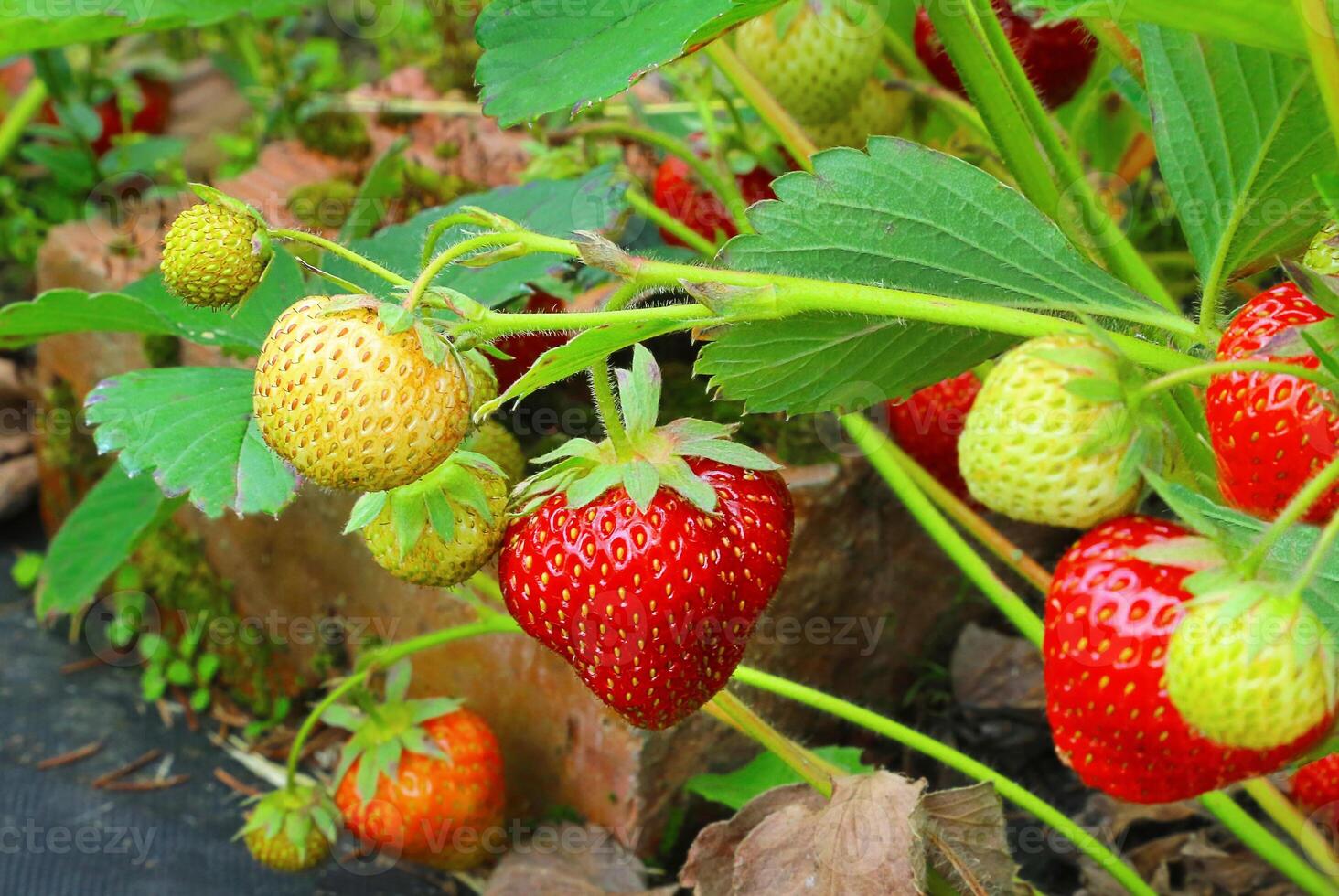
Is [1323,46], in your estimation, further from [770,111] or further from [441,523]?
[770,111]

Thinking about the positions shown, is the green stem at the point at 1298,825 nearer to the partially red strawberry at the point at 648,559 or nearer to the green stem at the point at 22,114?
the partially red strawberry at the point at 648,559

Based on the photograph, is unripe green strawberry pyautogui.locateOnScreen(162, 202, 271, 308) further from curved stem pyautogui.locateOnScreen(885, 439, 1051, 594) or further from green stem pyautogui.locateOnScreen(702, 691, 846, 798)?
curved stem pyautogui.locateOnScreen(885, 439, 1051, 594)

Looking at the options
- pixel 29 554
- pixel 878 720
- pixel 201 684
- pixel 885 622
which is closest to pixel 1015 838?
pixel 885 622

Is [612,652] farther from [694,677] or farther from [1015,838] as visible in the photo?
[1015,838]

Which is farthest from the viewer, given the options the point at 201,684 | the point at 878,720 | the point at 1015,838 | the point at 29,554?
the point at 29,554

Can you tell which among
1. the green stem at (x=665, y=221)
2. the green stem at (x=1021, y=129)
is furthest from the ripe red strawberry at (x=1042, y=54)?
the green stem at (x=1021, y=129)

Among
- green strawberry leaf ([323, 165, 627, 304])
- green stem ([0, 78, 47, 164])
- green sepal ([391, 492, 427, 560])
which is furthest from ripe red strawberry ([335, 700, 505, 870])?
green stem ([0, 78, 47, 164])
